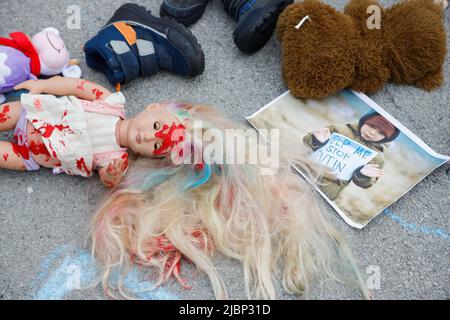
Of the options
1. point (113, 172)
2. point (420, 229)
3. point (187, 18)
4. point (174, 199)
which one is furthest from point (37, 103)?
point (420, 229)

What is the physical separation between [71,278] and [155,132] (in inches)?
12.9

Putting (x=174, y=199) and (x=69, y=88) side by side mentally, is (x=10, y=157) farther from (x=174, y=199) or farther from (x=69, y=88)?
(x=174, y=199)

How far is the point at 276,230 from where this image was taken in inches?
36.9

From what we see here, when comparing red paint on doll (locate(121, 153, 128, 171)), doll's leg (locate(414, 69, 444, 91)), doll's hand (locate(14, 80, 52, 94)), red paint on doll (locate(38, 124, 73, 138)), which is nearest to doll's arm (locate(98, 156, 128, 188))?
red paint on doll (locate(121, 153, 128, 171))

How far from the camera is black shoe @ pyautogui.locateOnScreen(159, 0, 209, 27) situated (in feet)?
3.79

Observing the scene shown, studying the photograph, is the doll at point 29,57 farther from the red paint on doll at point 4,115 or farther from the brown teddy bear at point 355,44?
the brown teddy bear at point 355,44

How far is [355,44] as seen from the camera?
1.05m

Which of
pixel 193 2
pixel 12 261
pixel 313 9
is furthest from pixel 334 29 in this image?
pixel 12 261

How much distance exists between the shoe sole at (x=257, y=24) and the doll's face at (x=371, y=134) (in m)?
0.33

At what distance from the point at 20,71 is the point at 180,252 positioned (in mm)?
521

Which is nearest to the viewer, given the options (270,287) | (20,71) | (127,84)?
(270,287)

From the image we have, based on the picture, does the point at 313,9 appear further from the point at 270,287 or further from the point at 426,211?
the point at 270,287

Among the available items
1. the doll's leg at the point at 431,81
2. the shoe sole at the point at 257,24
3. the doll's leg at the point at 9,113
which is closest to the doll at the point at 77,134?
the doll's leg at the point at 9,113

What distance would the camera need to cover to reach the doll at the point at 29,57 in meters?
0.99
